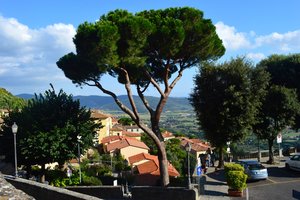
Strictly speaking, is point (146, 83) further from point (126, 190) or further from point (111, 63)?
point (126, 190)

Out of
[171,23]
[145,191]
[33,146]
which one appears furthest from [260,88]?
[33,146]

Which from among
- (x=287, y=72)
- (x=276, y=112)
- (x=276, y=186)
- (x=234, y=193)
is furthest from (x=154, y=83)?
(x=287, y=72)

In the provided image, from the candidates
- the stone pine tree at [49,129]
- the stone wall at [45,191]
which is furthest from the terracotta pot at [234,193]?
the stone pine tree at [49,129]

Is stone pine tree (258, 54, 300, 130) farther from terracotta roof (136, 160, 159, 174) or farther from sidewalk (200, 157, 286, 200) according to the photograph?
terracotta roof (136, 160, 159, 174)

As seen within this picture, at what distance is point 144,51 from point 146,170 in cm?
2929

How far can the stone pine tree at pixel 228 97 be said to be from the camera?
2400 cm

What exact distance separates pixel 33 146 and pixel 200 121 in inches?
400

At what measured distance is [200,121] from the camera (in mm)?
25859

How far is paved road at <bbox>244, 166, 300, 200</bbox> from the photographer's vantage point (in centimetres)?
1889

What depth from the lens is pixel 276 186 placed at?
824 inches

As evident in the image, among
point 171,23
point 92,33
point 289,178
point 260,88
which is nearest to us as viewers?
point 92,33

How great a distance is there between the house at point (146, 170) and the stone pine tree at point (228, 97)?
25.6ft

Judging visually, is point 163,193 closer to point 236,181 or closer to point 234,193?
point 234,193

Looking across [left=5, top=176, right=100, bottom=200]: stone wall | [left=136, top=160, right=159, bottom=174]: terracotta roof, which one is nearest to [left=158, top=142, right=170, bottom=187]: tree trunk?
[left=5, top=176, right=100, bottom=200]: stone wall
